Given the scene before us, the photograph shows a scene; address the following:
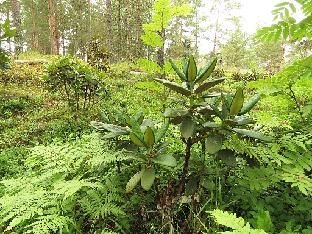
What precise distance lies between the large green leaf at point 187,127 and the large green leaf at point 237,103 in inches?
10.4

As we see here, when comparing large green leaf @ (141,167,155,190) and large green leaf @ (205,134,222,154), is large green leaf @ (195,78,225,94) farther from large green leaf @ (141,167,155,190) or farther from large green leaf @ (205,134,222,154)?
large green leaf @ (141,167,155,190)

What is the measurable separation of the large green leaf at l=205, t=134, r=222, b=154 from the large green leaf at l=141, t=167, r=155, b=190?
0.38 metres

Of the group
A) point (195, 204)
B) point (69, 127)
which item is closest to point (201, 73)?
point (195, 204)

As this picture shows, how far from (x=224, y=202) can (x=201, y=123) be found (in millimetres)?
668

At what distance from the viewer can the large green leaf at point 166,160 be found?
2002 mm

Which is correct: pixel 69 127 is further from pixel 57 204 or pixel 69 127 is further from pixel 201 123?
pixel 201 123

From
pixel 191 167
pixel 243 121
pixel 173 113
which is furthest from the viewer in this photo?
pixel 191 167

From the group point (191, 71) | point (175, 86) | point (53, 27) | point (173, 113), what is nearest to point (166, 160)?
Answer: point (173, 113)

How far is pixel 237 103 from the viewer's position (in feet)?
6.68

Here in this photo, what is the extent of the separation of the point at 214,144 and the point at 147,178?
47 cm

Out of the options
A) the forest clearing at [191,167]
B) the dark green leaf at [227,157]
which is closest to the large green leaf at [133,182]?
the forest clearing at [191,167]

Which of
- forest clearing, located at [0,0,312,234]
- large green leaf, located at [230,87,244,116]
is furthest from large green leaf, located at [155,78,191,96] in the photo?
large green leaf, located at [230,87,244,116]

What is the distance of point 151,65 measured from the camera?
269cm

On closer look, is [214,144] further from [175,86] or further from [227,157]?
[175,86]
